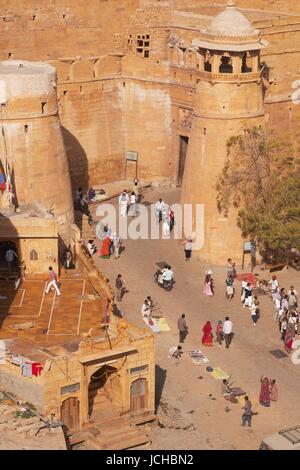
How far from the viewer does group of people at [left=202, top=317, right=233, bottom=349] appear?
1551 inches

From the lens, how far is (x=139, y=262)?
45344mm

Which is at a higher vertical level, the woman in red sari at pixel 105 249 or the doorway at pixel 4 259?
the doorway at pixel 4 259

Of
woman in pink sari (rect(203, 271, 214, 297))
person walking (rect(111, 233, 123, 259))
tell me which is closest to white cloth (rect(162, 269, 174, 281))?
woman in pink sari (rect(203, 271, 214, 297))

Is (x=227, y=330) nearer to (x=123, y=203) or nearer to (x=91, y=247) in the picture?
(x=91, y=247)

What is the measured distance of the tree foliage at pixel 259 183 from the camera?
44500mm

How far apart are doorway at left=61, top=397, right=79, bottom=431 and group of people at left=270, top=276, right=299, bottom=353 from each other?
781 cm

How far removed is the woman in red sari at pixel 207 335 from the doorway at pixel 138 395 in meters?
4.60

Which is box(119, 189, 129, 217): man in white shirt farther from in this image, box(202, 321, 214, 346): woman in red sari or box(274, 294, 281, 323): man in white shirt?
box(202, 321, 214, 346): woman in red sari

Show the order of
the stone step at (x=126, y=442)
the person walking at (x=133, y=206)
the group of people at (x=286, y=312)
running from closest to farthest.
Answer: the stone step at (x=126, y=442), the group of people at (x=286, y=312), the person walking at (x=133, y=206)

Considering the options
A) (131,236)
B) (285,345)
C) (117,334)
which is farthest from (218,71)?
(117,334)

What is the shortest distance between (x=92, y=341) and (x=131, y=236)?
13.5 metres

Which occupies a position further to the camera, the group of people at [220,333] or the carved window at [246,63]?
the carved window at [246,63]

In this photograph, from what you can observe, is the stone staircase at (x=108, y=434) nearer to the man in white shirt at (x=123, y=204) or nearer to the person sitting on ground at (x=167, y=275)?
the person sitting on ground at (x=167, y=275)

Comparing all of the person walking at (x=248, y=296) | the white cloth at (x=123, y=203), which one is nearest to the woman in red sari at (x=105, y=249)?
the white cloth at (x=123, y=203)
